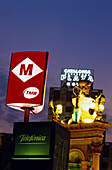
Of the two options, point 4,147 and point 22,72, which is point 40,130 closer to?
point 22,72

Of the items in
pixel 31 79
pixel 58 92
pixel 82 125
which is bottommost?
pixel 82 125

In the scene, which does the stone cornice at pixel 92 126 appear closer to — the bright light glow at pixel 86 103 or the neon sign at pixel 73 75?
the bright light glow at pixel 86 103

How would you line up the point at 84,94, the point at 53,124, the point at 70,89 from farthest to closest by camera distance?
the point at 70,89
the point at 84,94
the point at 53,124

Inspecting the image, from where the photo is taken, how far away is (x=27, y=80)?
96.8ft

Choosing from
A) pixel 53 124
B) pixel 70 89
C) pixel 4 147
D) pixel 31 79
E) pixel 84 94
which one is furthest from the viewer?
pixel 70 89

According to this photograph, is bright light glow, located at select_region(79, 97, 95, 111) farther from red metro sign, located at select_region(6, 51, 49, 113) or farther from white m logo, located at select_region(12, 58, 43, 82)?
white m logo, located at select_region(12, 58, 43, 82)

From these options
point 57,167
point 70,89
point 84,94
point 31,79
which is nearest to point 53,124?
point 57,167

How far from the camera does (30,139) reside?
21750 millimetres

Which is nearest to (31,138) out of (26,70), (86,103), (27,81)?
(27,81)

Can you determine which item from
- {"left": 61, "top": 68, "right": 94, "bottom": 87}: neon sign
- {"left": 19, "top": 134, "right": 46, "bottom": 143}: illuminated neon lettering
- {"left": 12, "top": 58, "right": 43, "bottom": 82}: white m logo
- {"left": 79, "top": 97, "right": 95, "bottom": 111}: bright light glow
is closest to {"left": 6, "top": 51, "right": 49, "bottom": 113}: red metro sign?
{"left": 12, "top": 58, "right": 43, "bottom": 82}: white m logo

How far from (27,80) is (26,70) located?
894mm

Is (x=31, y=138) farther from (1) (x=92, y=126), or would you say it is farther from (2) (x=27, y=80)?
(1) (x=92, y=126)

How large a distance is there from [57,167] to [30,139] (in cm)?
232

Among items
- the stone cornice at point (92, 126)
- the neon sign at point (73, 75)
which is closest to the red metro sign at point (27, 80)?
the stone cornice at point (92, 126)
